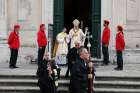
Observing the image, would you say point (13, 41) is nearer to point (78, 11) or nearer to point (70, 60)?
point (70, 60)

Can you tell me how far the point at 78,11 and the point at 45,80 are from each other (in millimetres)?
14587

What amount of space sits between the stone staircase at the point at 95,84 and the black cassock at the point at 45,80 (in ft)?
4.11

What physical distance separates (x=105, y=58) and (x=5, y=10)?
4.93m

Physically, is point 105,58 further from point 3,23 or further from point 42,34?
point 3,23

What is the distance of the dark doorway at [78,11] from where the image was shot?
3111 cm

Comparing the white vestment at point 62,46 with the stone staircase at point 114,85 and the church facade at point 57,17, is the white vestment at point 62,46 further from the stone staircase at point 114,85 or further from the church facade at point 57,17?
the stone staircase at point 114,85

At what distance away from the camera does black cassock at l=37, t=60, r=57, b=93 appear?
58.6ft

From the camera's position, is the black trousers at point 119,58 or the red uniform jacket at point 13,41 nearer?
the black trousers at point 119,58

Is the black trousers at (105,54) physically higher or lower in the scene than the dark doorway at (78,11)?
lower

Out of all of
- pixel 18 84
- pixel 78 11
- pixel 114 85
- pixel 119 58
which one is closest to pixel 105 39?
pixel 119 58

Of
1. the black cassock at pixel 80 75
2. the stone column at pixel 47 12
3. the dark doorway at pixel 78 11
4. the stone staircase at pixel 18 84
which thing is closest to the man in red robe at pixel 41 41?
the stone column at pixel 47 12

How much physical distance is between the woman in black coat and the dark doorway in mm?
12910

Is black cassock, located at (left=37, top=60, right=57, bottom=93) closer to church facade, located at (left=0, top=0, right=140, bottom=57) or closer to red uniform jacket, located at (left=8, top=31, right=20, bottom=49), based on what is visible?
red uniform jacket, located at (left=8, top=31, right=20, bottom=49)

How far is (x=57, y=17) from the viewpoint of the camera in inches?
1021
